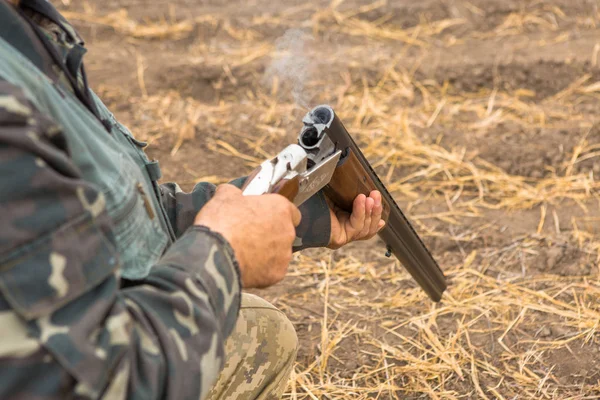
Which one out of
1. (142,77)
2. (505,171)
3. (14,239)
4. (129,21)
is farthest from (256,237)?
(129,21)

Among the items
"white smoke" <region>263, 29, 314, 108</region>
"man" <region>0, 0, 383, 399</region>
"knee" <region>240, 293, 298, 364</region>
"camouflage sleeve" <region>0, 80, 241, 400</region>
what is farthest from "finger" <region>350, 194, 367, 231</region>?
"white smoke" <region>263, 29, 314, 108</region>

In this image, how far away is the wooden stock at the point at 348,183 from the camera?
2.19 metres

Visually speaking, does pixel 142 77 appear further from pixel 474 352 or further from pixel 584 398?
pixel 584 398

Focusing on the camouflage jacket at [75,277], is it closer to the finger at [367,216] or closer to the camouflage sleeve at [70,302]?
the camouflage sleeve at [70,302]

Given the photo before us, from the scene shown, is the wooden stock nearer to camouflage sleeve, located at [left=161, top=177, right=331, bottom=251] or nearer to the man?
camouflage sleeve, located at [left=161, top=177, right=331, bottom=251]

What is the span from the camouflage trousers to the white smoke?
3127 mm

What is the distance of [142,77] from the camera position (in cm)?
569

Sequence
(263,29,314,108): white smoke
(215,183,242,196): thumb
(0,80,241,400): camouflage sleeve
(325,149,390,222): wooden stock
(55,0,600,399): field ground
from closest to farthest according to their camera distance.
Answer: (0,80,241,400): camouflage sleeve, (215,183,242,196): thumb, (325,149,390,222): wooden stock, (55,0,600,399): field ground, (263,29,314,108): white smoke

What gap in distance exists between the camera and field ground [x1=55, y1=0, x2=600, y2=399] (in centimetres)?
303

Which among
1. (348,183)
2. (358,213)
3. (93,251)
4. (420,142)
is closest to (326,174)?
(348,183)

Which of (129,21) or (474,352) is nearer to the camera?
(474,352)

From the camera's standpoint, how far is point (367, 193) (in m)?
2.37

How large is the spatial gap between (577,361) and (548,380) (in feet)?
0.57

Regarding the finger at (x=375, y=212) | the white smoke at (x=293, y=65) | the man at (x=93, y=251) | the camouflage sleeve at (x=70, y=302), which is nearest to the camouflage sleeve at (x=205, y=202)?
the finger at (x=375, y=212)
